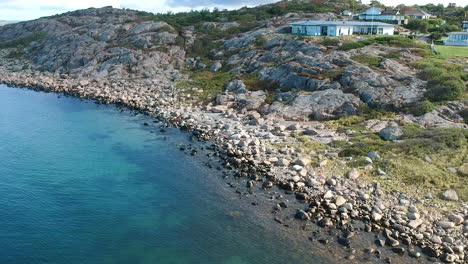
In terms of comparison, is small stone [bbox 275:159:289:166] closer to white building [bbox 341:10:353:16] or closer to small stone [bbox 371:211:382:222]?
small stone [bbox 371:211:382:222]

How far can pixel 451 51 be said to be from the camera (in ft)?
216

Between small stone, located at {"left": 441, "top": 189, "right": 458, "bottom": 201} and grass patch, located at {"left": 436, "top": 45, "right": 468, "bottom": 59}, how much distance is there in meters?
38.3

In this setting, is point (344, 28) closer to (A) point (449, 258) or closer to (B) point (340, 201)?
(B) point (340, 201)

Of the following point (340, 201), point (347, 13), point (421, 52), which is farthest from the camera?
point (347, 13)

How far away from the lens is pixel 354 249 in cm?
2630

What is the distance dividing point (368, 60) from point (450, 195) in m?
34.2

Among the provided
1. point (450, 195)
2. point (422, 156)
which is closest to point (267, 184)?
point (450, 195)

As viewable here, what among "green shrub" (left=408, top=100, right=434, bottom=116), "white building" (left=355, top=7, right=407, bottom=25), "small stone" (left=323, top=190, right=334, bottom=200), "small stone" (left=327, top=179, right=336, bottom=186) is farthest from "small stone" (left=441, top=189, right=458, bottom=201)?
"white building" (left=355, top=7, right=407, bottom=25)

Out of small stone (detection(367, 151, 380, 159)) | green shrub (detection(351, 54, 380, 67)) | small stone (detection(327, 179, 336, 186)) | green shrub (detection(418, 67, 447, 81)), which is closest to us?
small stone (detection(327, 179, 336, 186))

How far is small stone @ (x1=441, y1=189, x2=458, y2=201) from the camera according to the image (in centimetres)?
3033

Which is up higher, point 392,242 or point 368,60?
point 368,60

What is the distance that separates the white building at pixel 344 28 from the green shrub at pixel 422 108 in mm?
35782

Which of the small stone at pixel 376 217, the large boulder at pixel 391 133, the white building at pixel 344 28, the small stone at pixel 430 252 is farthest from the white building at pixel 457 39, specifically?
the small stone at pixel 430 252

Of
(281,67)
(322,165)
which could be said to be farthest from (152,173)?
(281,67)
